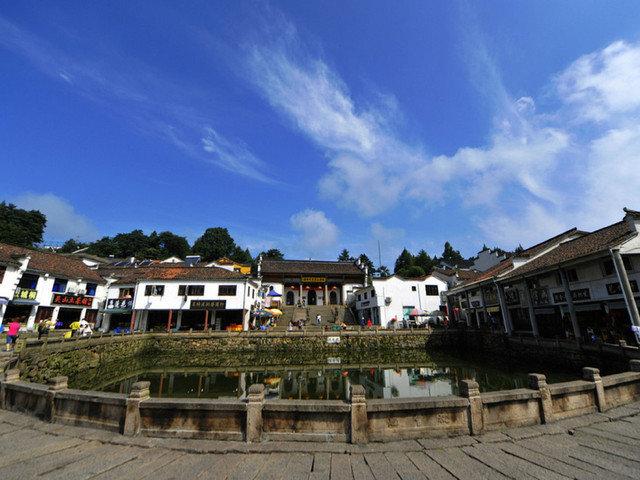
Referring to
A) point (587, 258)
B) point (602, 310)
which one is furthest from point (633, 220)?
point (602, 310)

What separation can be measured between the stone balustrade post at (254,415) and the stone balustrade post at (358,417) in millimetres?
1861

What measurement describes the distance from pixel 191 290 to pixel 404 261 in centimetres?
4878

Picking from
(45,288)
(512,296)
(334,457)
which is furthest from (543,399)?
(45,288)

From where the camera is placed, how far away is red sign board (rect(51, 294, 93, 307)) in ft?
84.4

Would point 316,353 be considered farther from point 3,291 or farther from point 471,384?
point 3,291

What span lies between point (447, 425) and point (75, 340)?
76.7 feet

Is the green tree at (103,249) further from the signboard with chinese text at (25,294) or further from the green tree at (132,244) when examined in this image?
the signboard with chinese text at (25,294)

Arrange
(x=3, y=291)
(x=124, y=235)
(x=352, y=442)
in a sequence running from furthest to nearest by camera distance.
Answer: (x=124, y=235) < (x=3, y=291) < (x=352, y=442)

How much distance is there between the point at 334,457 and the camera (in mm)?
5047

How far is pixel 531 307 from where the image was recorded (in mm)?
22031

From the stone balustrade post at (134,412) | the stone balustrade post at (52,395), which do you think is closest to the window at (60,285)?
the stone balustrade post at (52,395)

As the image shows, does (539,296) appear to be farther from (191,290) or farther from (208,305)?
(191,290)

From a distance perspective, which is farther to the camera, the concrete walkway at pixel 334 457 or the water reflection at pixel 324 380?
the water reflection at pixel 324 380

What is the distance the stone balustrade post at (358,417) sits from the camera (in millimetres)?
5508
